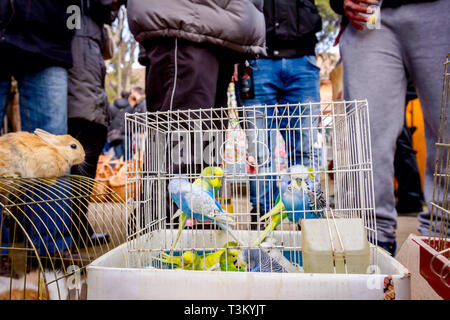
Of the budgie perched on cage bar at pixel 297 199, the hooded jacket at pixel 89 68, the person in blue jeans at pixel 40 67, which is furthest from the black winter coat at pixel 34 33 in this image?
the budgie perched on cage bar at pixel 297 199

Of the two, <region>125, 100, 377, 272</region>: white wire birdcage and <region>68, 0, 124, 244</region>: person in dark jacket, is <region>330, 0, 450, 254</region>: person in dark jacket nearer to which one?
<region>125, 100, 377, 272</region>: white wire birdcage

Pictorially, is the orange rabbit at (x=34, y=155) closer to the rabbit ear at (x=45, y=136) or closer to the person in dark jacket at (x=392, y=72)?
the rabbit ear at (x=45, y=136)

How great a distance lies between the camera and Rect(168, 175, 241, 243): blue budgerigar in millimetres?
844

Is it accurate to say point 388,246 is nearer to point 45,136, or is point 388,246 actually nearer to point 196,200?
point 196,200

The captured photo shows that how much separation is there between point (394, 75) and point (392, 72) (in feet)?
0.04

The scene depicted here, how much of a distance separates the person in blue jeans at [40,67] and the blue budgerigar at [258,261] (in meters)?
0.80

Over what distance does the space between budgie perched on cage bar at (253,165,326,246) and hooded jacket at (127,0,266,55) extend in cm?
52

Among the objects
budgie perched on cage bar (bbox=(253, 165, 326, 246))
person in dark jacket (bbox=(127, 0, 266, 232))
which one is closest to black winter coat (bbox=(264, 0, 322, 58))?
person in dark jacket (bbox=(127, 0, 266, 232))

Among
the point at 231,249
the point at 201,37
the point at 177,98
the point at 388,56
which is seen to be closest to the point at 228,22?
the point at 201,37

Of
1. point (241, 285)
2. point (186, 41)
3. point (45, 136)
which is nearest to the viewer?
point (241, 285)

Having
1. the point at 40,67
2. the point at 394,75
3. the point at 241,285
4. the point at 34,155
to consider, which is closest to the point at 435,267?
the point at 241,285

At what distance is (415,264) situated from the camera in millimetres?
914

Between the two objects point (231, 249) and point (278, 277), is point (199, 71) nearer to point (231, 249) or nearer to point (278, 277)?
point (231, 249)

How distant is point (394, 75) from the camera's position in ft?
3.89
